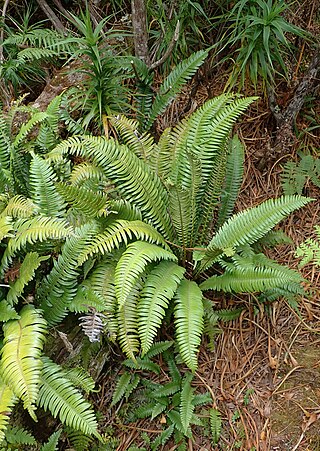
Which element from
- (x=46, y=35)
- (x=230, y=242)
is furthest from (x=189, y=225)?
(x=46, y=35)

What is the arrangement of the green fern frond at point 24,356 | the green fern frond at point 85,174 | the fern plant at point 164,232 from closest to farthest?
the green fern frond at point 24,356 < the fern plant at point 164,232 < the green fern frond at point 85,174

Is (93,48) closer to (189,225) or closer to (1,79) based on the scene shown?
(1,79)

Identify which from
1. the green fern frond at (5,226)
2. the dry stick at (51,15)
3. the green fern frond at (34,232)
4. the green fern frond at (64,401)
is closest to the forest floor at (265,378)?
the green fern frond at (64,401)

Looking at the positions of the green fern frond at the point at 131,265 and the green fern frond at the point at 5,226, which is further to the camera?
the green fern frond at the point at 5,226

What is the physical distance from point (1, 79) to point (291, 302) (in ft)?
10.7

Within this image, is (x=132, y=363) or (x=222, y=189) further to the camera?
(x=222, y=189)

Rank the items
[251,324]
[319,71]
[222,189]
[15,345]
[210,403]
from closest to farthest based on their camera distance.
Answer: [15,345] → [210,403] → [251,324] → [222,189] → [319,71]

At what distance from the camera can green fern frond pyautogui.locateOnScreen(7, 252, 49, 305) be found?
266 centimetres

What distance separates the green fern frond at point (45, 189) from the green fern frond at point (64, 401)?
3.25ft

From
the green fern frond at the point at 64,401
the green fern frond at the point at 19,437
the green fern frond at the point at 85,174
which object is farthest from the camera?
the green fern frond at the point at 85,174

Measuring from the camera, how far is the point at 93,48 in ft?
11.3

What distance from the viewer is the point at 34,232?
2.68 metres

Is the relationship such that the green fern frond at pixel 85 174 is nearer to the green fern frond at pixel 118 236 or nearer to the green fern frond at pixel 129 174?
the green fern frond at pixel 129 174

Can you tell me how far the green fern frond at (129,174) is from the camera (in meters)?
3.01
